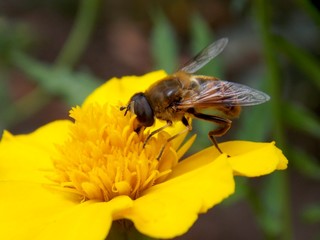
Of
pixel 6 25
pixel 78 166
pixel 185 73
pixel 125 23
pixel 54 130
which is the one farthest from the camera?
pixel 125 23

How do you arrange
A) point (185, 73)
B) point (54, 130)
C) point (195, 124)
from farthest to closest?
point (195, 124), point (54, 130), point (185, 73)

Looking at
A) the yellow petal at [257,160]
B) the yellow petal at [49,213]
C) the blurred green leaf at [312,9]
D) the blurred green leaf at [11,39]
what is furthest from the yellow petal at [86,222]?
the blurred green leaf at [11,39]

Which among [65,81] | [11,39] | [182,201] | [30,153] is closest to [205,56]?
[30,153]

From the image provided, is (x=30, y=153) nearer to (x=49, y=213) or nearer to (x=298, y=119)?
(x=49, y=213)

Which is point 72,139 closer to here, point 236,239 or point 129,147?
point 129,147

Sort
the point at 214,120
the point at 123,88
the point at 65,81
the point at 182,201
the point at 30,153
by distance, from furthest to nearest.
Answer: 1. the point at 65,81
2. the point at 123,88
3. the point at 30,153
4. the point at 214,120
5. the point at 182,201

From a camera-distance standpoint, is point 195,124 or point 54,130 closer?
point 54,130

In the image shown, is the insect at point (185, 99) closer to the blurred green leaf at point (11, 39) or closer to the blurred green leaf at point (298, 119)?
the blurred green leaf at point (298, 119)

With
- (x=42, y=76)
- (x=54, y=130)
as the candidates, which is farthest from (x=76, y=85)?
(x=54, y=130)
